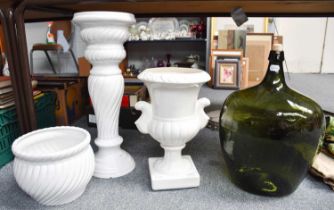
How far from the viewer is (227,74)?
233 cm

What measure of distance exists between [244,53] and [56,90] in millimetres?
1789

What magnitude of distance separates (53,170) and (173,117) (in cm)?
31

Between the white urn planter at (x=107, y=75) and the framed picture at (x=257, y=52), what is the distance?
1.90 meters

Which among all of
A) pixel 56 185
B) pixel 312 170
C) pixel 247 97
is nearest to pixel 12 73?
pixel 56 185

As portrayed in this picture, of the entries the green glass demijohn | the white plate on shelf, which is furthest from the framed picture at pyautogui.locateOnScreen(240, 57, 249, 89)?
the green glass demijohn

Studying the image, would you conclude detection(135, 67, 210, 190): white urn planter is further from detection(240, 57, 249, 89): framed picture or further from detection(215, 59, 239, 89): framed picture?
detection(240, 57, 249, 89): framed picture

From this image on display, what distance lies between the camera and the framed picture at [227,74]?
230cm

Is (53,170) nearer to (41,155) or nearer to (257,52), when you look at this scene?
(41,155)

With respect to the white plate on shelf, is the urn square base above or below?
below

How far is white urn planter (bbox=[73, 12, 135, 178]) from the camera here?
0.74m

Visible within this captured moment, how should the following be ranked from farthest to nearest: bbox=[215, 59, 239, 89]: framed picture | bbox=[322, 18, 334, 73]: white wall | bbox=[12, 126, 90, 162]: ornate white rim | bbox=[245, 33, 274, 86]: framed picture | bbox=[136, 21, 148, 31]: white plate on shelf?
bbox=[322, 18, 334, 73]: white wall → bbox=[136, 21, 148, 31]: white plate on shelf → bbox=[245, 33, 274, 86]: framed picture → bbox=[215, 59, 239, 89]: framed picture → bbox=[12, 126, 90, 162]: ornate white rim

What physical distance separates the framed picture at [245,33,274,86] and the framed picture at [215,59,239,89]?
0.93ft

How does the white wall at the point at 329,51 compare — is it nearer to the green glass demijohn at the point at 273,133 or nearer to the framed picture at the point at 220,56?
the framed picture at the point at 220,56

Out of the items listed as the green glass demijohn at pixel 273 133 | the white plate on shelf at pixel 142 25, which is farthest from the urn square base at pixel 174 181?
the white plate on shelf at pixel 142 25
